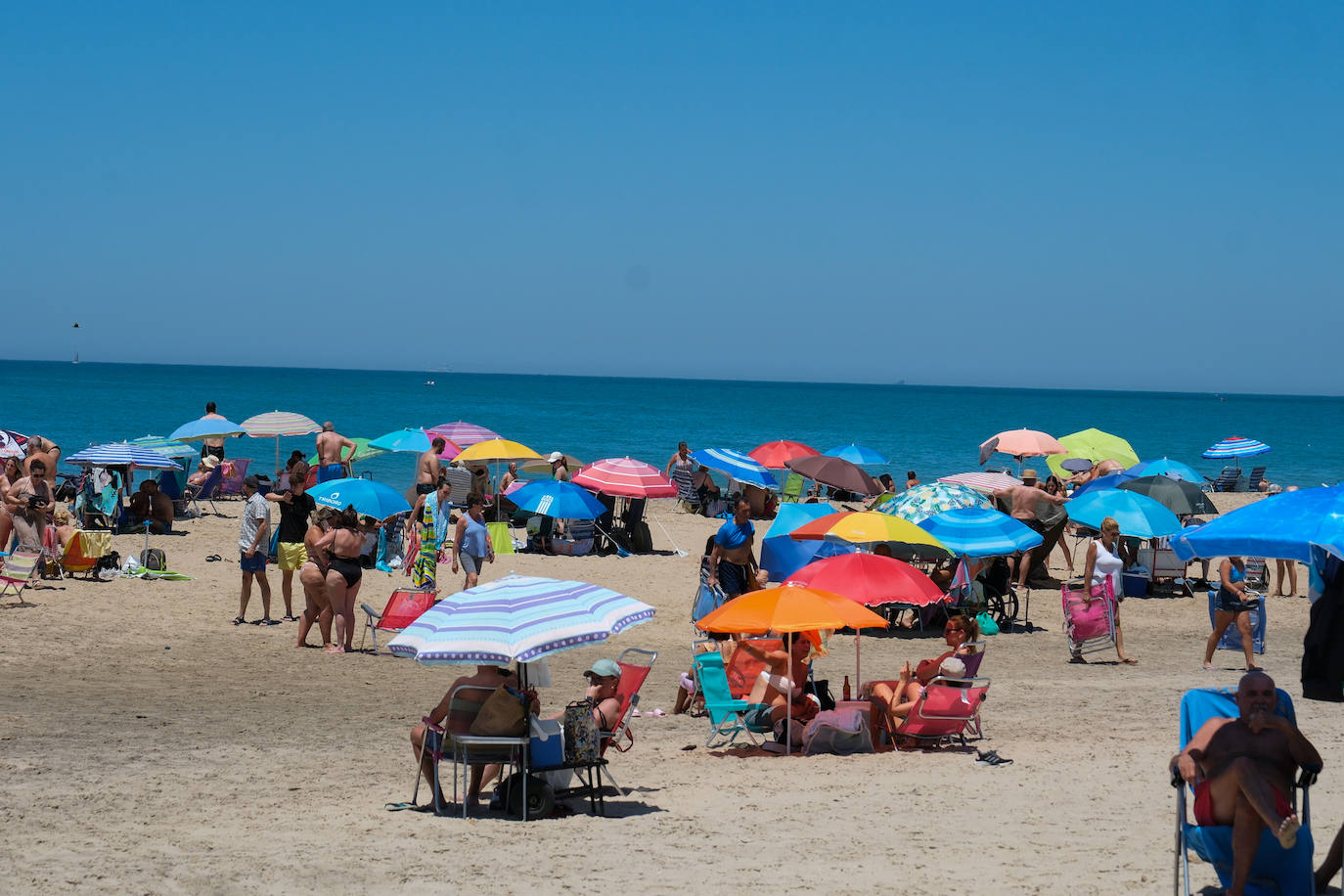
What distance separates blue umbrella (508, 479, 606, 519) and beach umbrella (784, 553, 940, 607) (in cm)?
664

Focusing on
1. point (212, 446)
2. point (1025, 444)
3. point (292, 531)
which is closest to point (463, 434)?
point (212, 446)

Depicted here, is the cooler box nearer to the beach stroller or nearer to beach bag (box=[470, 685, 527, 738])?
beach bag (box=[470, 685, 527, 738])

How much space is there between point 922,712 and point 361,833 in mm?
3505

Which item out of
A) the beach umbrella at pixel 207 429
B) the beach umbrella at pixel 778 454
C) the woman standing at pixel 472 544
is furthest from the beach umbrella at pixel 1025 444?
the beach umbrella at pixel 207 429

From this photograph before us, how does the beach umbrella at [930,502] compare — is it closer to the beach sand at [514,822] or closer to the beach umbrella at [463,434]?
the beach sand at [514,822]

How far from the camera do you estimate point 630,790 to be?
6832 millimetres

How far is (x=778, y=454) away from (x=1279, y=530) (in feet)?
51.0

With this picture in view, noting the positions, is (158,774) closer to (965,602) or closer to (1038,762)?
(1038,762)

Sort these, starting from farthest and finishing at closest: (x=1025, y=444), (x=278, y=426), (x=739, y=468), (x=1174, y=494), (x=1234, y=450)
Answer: (x=1234, y=450) < (x=1025, y=444) < (x=278, y=426) < (x=739, y=468) < (x=1174, y=494)

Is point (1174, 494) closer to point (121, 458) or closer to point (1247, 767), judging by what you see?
point (1247, 767)

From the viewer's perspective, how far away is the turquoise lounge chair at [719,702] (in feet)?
26.3

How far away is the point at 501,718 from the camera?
6258 mm

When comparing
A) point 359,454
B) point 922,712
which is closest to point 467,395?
point 359,454

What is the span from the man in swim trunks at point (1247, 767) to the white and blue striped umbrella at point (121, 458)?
1302 cm
